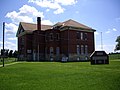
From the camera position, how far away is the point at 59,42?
178ft

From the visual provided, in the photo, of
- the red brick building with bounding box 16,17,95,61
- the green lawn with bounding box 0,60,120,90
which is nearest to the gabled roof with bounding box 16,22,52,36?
the red brick building with bounding box 16,17,95,61

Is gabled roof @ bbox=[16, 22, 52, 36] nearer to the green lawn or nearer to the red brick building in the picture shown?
the red brick building

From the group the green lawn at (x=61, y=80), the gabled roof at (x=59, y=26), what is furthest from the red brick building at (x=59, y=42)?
the green lawn at (x=61, y=80)

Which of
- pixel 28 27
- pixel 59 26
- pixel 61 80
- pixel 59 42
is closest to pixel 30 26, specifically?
pixel 28 27

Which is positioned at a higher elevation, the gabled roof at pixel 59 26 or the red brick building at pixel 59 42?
the gabled roof at pixel 59 26

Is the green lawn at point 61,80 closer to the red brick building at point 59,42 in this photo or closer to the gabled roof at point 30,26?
the red brick building at point 59,42

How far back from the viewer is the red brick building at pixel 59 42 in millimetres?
51781

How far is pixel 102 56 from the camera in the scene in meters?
34.2

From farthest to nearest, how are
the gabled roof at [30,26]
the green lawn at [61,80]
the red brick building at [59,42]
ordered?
the gabled roof at [30,26], the red brick building at [59,42], the green lawn at [61,80]

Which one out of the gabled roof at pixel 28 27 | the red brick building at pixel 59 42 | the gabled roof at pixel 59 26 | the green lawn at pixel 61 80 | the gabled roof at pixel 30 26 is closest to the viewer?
the green lawn at pixel 61 80

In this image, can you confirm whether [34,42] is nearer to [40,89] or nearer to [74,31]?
[74,31]

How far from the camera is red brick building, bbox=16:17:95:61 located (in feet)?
170

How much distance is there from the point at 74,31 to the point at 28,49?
15.9 meters

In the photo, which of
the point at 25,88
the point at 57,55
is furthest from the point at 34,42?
the point at 25,88
